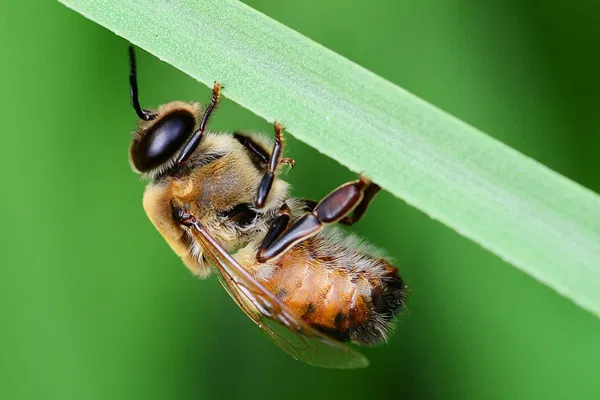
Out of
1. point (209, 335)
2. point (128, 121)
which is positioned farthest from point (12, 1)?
point (209, 335)

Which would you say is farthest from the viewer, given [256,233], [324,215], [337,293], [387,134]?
[256,233]

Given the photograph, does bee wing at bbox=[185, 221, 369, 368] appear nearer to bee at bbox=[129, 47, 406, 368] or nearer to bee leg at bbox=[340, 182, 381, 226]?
bee at bbox=[129, 47, 406, 368]

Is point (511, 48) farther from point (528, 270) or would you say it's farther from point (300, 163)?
point (528, 270)

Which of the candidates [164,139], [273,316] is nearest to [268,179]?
[164,139]

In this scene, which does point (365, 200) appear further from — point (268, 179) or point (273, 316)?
point (273, 316)

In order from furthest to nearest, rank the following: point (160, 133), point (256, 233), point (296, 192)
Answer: point (296, 192)
point (256, 233)
point (160, 133)

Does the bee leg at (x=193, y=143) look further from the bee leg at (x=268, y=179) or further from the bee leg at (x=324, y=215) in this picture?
the bee leg at (x=324, y=215)
